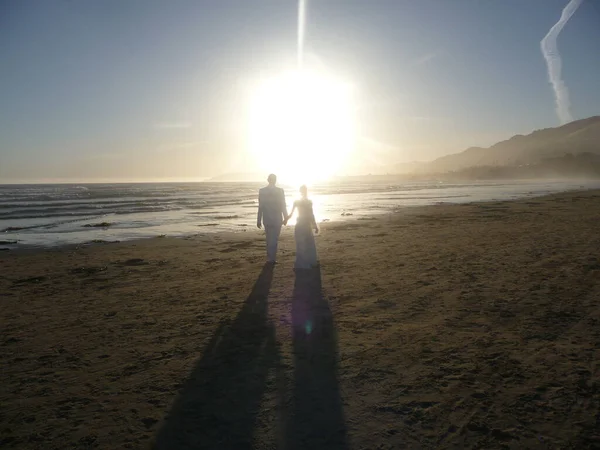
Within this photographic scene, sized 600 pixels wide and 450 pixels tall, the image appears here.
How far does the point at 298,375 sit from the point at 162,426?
149 centimetres

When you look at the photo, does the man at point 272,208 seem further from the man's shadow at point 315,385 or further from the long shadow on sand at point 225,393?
the long shadow on sand at point 225,393

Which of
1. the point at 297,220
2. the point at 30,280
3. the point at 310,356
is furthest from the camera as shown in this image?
the point at 297,220

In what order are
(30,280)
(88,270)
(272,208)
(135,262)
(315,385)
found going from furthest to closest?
(135,262), (88,270), (272,208), (30,280), (315,385)

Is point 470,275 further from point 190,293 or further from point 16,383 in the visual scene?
point 16,383

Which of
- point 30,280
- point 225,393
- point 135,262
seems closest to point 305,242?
point 135,262

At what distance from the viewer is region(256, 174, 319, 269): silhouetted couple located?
9.26 meters

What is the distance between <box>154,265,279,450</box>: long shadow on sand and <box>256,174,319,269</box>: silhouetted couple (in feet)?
12.0

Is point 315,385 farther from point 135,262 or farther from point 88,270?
point 135,262

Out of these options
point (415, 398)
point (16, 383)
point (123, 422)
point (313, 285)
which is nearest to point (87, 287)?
point (16, 383)

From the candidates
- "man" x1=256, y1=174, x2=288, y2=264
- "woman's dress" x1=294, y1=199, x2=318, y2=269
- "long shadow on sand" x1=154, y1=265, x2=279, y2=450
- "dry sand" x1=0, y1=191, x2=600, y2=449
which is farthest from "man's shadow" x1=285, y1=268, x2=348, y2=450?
"man" x1=256, y1=174, x2=288, y2=264

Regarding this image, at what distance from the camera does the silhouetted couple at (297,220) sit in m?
9.26

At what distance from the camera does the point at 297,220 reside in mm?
9578

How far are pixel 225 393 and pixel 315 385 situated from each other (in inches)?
37.5

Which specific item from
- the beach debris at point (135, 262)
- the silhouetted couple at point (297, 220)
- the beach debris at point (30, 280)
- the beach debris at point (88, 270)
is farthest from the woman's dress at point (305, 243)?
the beach debris at point (30, 280)
